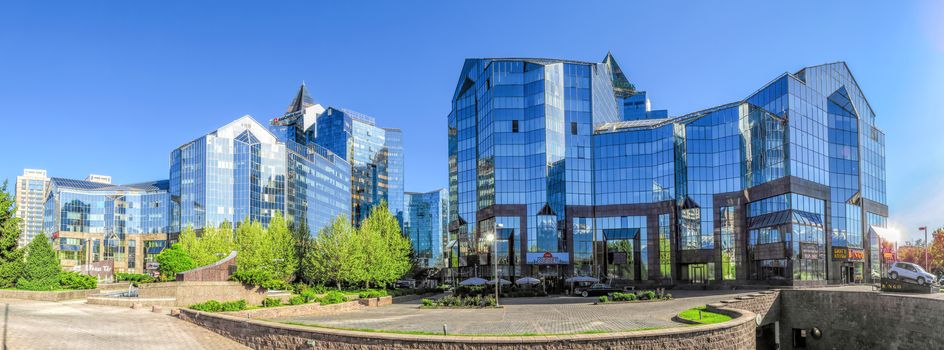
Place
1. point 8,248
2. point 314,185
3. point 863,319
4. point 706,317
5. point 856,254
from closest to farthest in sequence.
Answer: point 706,317, point 863,319, point 8,248, point 856,254, point 314,185

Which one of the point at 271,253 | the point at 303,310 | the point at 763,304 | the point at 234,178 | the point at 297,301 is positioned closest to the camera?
the point at 303,310

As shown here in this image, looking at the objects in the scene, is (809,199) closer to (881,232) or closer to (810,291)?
(881,232)

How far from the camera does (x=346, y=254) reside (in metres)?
59.0

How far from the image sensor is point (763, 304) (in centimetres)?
4431

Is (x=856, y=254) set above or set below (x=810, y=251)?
below

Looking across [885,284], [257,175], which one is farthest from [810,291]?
[257,175]

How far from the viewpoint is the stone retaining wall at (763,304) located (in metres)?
41.3

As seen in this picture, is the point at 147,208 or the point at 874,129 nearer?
the point at 874,129

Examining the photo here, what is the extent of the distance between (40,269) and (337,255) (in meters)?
23.2

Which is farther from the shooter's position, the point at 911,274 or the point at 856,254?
the point at 856,254

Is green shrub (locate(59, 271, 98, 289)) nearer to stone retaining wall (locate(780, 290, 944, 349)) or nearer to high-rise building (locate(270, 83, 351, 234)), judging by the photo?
stone retaining wall (locate(780, 290, 944, 349))

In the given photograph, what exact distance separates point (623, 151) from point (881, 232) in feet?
114

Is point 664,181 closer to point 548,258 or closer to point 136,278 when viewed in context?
point 548,258

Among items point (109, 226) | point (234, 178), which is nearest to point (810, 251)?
point (234, 178)
